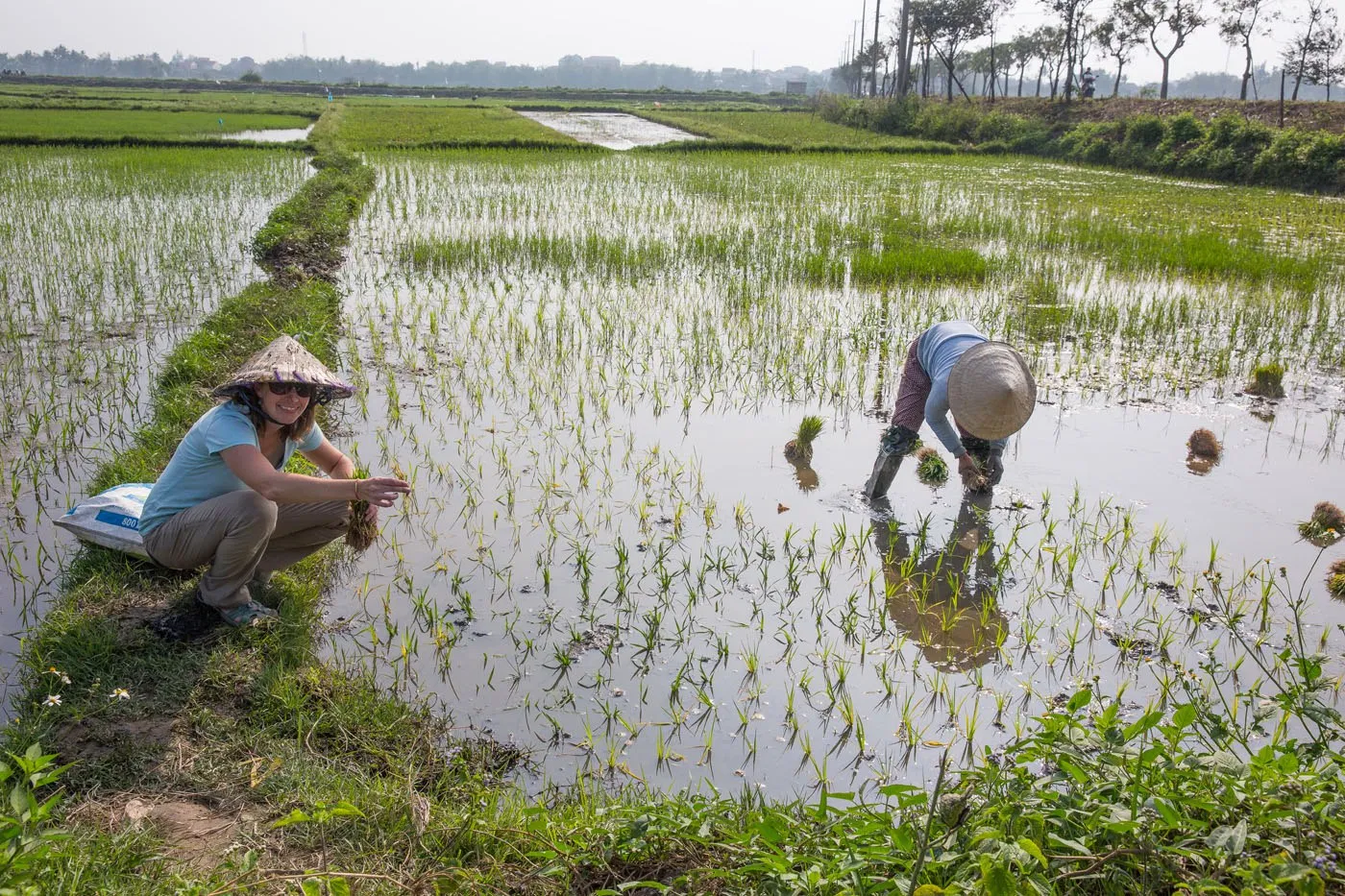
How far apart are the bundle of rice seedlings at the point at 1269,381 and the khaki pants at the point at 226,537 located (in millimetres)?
4874

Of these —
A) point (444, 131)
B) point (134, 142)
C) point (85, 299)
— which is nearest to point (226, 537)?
point (85, 299)

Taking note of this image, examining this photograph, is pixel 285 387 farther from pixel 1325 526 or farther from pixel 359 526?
pixel 1325 526

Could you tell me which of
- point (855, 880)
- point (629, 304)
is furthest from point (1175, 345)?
point (855, 880)

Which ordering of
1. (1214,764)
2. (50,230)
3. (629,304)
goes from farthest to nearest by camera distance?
(50,230) < (629,304) < (1214,764)

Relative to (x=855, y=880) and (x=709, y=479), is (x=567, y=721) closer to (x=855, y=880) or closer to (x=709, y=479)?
(x=855, y=880)

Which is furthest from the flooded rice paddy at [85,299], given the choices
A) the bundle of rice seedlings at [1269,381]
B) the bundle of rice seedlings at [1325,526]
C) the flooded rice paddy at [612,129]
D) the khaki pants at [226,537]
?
the flooded rice paddy at [612,129]

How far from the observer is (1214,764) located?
1591mm

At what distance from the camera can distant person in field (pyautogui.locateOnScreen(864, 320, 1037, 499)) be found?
10.5 feet

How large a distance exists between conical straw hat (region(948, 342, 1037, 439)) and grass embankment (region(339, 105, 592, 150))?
16292 mm

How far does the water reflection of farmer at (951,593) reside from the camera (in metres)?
3.00

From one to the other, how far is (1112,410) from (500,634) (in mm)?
3717

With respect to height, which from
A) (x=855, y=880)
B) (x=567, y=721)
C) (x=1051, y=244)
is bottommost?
(x=567, y=721)

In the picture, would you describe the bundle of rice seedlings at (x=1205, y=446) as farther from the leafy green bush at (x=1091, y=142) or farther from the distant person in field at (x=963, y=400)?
the leafy green bush at (x=1091, y=142)

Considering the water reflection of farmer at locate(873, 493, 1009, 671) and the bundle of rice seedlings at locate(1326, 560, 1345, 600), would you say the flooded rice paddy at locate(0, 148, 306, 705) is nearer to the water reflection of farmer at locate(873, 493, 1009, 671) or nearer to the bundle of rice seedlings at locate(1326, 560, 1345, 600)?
the water reflection of farmer at locate(873, 493, 1009, 671)
